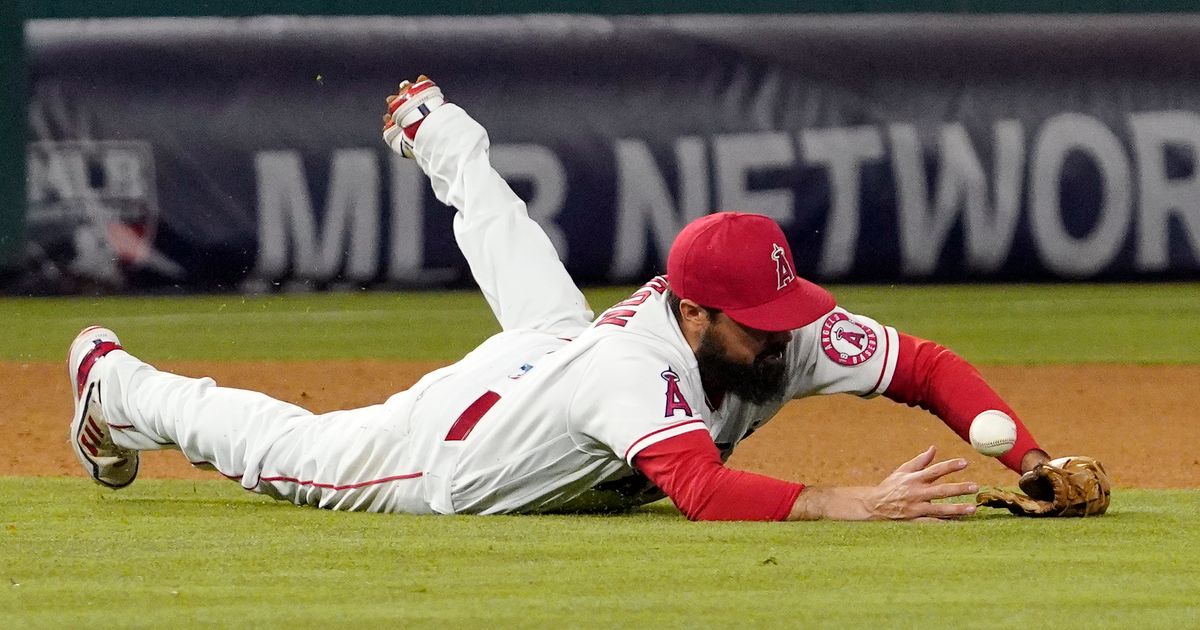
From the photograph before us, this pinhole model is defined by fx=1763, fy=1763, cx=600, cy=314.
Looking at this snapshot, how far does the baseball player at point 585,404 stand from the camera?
3307 mm

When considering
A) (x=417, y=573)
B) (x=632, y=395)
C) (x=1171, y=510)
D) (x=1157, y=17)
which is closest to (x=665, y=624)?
(x=417, y=573)

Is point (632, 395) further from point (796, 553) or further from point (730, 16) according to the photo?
point (730, 16)

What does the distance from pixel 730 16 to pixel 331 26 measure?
7.82 ft

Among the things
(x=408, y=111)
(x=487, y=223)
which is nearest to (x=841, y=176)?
(x=408, y=111)

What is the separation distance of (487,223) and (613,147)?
610 cm

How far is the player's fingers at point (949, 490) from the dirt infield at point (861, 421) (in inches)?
78.7

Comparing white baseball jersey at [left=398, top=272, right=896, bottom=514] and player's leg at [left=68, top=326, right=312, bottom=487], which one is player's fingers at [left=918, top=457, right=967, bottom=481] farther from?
player's leg at [left=68, top=326, right=312, bottom=487]

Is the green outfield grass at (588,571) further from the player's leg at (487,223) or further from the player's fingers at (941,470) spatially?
the player's leg at (487,223)

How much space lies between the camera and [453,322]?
9.75 metres

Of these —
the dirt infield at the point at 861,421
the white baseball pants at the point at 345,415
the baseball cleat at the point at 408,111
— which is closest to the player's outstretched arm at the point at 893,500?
the white baseball pants at the point at 345,415

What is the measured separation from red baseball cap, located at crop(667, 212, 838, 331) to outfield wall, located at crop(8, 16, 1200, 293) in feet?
22.1

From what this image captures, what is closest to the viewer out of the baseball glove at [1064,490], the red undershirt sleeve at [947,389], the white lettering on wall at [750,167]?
the baseball glove at [1064,490]

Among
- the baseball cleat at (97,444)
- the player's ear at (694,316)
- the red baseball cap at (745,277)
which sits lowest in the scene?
the baseball cleat at (97,444)

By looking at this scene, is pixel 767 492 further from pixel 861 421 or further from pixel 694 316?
pixel 861 421
